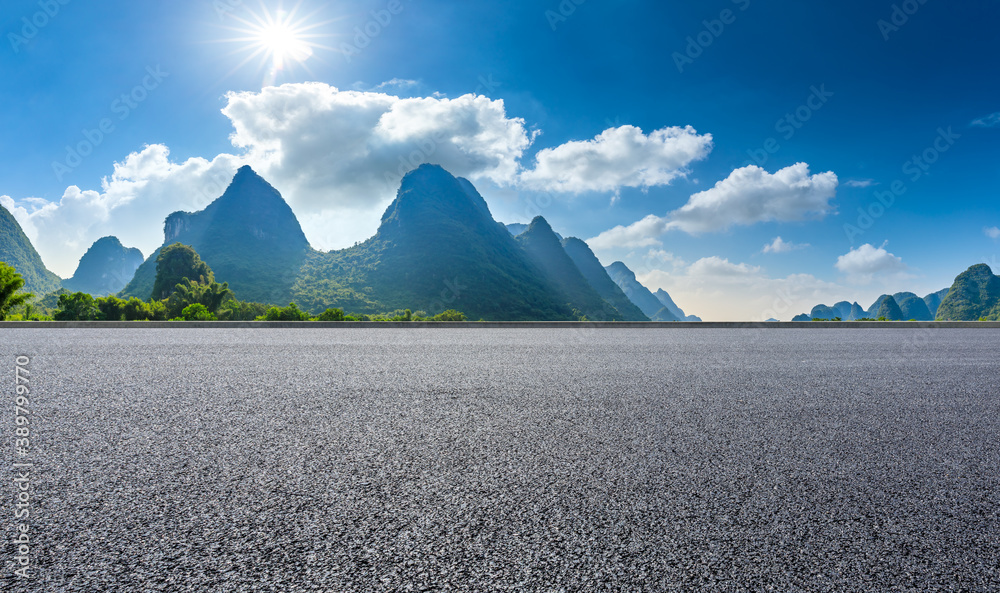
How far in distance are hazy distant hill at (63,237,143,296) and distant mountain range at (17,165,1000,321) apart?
302 cm

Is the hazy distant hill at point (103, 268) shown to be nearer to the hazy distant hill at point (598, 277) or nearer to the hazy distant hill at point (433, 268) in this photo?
the hazy distant hill at point (433, 268)

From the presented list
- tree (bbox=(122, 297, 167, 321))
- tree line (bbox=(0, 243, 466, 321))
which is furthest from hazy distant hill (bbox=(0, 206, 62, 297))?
tree (bbox=(122, 297, 167, 321))

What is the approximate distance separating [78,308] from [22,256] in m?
116

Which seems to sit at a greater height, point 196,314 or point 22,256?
point 22,256

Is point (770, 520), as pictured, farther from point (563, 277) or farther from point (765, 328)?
point (563, 277)

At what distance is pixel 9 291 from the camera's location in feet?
82.2

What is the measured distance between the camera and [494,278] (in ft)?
283

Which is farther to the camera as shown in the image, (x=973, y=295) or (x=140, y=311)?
(x=973, y=295)

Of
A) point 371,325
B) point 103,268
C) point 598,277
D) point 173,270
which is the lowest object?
point 371,325

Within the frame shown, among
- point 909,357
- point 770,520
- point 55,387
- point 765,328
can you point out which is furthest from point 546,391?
point 765,328

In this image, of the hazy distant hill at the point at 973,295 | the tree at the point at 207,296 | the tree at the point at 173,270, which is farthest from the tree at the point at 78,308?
the hazy distant hill at the point at 973,295

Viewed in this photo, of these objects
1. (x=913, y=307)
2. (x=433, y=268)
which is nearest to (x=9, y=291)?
(x=433, y=268)

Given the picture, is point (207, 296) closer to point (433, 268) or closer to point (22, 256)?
point (433, 268)

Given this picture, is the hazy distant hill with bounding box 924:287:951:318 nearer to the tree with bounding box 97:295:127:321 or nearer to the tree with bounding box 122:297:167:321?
the tree with bounding box 122:297:167:321
